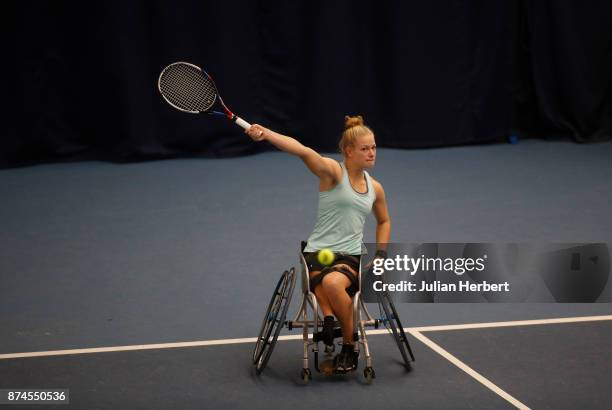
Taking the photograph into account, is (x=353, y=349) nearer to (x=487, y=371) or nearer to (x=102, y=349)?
(x=487, y=371)

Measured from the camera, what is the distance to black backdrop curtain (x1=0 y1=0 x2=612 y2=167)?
8.81 meters

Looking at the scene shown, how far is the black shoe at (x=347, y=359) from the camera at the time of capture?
439cm

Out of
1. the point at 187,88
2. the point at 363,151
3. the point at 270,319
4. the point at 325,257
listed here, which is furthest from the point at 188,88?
the point at 270,319

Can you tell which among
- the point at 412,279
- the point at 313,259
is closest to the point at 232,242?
the point at 412,279

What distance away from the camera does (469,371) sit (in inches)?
180

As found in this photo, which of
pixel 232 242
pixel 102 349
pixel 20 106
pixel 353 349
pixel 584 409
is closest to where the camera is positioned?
pixel 584 409

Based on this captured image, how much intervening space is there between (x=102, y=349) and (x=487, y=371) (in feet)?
6.45

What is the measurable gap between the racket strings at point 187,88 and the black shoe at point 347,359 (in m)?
1.36

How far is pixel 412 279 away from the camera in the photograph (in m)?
5.69

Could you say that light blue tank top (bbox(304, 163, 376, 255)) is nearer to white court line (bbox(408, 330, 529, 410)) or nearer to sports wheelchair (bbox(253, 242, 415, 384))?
sports wheelchair (bbox(253, 242, 415, 384))

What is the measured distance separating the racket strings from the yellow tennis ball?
934 mm

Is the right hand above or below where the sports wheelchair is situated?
above

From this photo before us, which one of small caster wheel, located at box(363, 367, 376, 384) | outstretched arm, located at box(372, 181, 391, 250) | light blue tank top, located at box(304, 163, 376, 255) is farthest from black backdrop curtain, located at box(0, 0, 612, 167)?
small caster wheel, located at box(363, 367, 376, 384)

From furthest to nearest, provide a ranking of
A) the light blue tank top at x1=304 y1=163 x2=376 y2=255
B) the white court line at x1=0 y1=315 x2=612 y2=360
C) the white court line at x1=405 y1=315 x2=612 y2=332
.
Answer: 1. the white court line at x1=405 y1=315 x2=612 y2=332
2. the white court line at x1=0 y1=315 x2=612 y2=360
3. the light blue tank top at x1=304 y1=163 x2=376 y2=255
